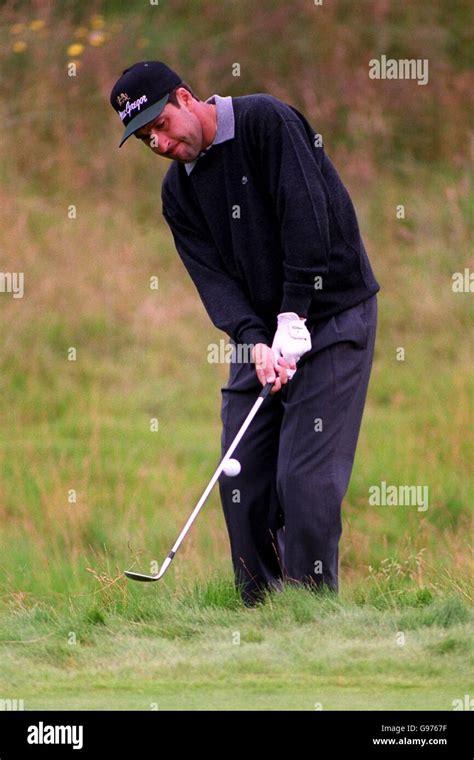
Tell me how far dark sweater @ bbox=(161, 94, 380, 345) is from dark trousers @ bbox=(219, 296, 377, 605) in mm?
165

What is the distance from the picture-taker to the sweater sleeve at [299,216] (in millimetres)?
5391

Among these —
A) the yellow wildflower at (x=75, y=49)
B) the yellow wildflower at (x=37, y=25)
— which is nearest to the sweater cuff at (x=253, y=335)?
the yellow wildflower at (x=75, y=49)

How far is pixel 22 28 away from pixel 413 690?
32.8 feet

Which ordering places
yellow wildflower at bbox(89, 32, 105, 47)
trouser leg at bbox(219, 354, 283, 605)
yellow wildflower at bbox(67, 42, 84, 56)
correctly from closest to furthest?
trouser leg at bbox(219, 354, 283, 605), yellow wildflower at bbox(67, 42, 84, 56), yellow wildflower at bbox(89, 32, 105, 47)

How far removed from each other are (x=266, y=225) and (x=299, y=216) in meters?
0.22

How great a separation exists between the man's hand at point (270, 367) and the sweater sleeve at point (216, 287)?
0.14 metres

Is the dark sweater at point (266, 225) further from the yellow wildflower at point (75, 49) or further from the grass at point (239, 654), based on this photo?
the yellow wildflower at point (75, 49)

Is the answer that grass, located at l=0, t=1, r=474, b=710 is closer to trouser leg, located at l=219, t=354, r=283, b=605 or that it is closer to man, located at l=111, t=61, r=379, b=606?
trouser leg, located at l=219, t=354, r=283, b=605

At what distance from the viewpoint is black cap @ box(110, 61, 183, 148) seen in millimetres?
5324

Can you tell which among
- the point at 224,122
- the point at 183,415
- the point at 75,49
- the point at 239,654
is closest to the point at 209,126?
the point at 224,122

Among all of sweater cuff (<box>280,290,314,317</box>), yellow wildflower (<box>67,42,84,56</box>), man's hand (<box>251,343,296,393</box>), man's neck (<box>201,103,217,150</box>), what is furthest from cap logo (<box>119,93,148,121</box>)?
yellow wildflower (<box>67,42,84,56</box>)

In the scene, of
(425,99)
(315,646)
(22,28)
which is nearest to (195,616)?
(315,646)

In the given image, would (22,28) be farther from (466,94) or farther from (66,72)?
(466,94)
